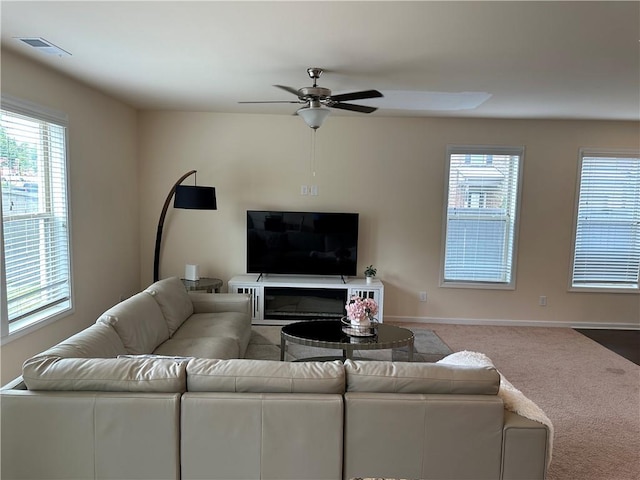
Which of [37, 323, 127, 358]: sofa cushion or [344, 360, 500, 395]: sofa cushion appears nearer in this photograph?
[344, 360, 500, 395]: sofa cushion

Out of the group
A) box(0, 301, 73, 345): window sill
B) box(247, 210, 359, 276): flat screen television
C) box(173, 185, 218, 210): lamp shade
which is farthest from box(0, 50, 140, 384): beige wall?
box(247, 210, 359, 276): flat screen television

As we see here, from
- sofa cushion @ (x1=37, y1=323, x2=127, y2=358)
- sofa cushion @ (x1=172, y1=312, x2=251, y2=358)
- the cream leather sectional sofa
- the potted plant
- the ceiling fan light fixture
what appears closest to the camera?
the cream leather sectional sofa

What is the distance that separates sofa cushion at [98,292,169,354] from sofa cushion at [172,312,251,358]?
21 cm

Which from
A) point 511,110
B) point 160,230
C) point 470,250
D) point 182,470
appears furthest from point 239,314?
point 511,110

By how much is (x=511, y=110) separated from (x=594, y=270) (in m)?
2.43

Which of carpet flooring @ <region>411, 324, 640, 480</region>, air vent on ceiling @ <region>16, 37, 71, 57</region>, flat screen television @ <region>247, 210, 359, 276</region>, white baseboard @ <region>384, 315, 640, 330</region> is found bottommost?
carpet flooring @ <region>411, 324, 640, 480</region>

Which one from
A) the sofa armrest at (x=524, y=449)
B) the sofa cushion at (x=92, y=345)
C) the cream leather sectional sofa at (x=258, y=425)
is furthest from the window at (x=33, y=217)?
the sofa armrest at (x=524, y=449)

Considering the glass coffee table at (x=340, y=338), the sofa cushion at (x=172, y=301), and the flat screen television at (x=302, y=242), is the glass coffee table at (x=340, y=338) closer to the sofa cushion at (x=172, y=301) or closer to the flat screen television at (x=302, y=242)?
the sofa cushion at (x=172, y=301)

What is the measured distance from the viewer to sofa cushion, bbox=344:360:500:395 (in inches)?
76.9

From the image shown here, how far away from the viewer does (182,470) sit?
1.91 meters

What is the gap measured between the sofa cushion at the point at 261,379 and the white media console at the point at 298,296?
3.31m

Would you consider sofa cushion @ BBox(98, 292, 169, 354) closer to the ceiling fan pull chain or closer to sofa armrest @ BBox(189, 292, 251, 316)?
sofa armrest @ BBox(189, 292, 251, 316)

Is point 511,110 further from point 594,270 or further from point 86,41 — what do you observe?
point 86,41

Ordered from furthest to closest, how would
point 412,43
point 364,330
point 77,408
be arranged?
point 364,330 < point 412,43 < point 77,408
